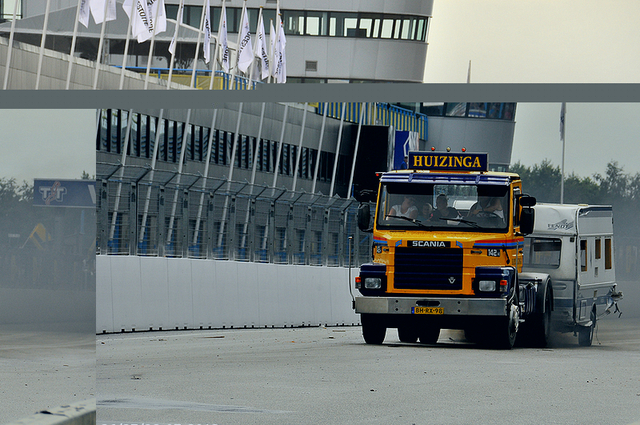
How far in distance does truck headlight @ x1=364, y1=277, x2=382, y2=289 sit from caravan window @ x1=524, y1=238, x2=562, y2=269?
1526mm

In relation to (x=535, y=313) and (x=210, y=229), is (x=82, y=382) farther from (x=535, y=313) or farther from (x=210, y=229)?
(x=535, y=313)

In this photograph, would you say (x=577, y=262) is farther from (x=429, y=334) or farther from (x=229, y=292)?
(x=229, y=292)

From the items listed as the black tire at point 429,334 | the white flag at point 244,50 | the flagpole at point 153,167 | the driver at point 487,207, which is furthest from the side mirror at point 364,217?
the white flag at point 244,50

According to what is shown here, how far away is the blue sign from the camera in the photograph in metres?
11.1

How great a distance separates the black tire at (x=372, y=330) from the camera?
1013cm

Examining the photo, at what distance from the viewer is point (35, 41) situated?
68562 mm

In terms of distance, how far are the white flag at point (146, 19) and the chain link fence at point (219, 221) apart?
29.7m

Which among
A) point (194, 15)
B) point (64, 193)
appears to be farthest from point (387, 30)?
point (64, 193)

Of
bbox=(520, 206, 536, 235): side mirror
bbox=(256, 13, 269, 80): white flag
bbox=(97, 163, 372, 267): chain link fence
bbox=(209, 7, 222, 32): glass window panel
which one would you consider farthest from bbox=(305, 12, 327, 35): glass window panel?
bbox=(520, 206, 536, 235): side mirror

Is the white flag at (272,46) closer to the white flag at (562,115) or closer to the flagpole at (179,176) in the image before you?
the flagpole at (179,176)

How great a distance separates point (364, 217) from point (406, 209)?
0.45m

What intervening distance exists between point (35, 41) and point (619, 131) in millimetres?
63515

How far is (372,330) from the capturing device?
33.7 feet

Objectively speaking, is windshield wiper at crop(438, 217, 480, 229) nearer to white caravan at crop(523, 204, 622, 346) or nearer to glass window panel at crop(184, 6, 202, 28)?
white caravan at crop(523, 204, 622, 346)
